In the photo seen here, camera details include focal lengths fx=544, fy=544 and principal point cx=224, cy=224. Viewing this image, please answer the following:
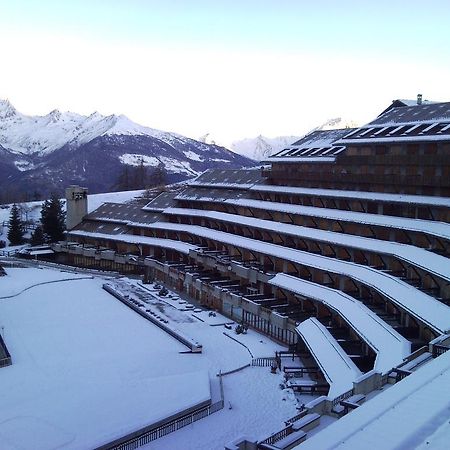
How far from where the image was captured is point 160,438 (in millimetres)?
25609

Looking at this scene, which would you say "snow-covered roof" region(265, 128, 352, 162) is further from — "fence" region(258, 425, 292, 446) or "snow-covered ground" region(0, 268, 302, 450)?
"fence" region(258, 425, 292, 446)

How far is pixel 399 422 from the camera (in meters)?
16.3

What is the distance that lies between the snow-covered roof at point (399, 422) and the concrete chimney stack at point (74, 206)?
68.6m

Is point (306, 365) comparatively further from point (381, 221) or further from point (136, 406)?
point (381, 221)

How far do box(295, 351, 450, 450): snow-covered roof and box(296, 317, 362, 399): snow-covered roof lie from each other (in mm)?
5186

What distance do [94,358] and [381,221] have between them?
84.4 feet

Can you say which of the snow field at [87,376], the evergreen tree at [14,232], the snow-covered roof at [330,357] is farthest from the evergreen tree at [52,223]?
the snow-covered roof at [330,357]

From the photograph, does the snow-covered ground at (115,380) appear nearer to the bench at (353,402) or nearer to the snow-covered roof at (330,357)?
the snow-covered roof at (330,357)

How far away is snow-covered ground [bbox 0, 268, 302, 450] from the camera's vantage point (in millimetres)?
25250

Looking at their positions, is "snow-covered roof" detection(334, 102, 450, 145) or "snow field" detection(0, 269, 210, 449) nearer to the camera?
"snow field" detection(0, 269, 210, 449)

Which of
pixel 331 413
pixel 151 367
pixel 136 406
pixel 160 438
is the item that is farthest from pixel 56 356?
pixel 331 413

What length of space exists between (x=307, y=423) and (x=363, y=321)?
13773 mm

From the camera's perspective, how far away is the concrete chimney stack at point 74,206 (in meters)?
81.1

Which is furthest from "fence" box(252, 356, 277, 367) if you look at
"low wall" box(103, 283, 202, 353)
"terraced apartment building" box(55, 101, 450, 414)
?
"low wall" box(103, 283, 202, 353)
